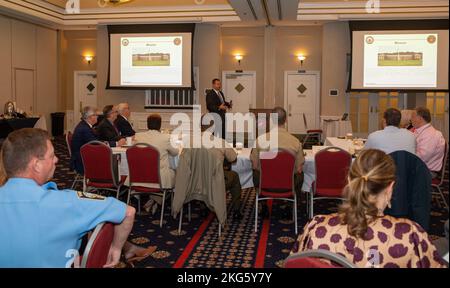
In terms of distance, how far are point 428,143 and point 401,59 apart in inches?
278

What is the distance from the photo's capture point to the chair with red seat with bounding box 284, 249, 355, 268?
60.1 inches

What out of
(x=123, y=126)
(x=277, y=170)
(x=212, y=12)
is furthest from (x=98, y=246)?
(x=212, y=12)

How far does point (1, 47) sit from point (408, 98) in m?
11.7

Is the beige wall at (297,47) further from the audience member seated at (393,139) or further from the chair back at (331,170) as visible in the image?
the chair back at (331,170)

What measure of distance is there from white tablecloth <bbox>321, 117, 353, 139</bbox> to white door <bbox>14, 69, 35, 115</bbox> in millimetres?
8991

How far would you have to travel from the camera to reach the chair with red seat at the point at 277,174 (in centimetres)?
488

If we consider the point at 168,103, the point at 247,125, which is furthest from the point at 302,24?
the point at 168,103

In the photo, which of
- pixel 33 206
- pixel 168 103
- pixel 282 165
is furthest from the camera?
pixel 168 103

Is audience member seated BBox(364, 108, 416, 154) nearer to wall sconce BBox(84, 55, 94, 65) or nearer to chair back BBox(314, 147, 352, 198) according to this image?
chair back BBox(314, 147, 352, 198)

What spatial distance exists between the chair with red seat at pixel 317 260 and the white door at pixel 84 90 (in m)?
14.9

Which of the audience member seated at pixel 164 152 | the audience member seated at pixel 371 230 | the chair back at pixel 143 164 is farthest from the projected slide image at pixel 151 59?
the audience member seated at pixel 371 230

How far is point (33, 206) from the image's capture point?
72.4 inches
